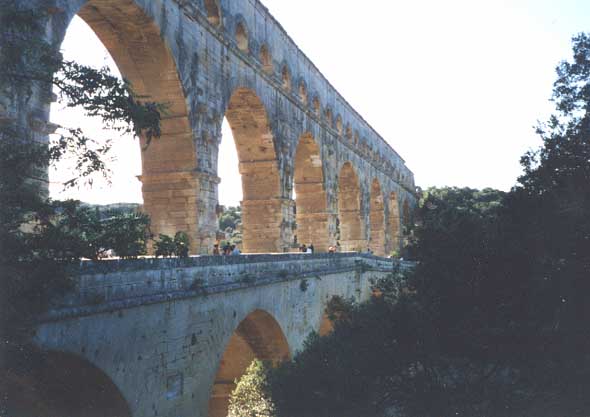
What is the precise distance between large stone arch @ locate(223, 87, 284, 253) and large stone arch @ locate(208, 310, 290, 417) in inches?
209

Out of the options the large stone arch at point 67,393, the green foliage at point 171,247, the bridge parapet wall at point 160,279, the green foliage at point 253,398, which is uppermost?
the green foliage at point 171,247

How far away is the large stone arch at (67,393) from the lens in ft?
19.8

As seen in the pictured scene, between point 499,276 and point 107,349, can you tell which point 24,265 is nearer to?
point 107,349

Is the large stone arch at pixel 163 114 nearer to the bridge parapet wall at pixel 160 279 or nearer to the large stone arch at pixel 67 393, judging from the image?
the bridge parapet wall at pixel 160 279

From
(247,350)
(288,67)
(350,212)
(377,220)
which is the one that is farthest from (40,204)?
(377,220)

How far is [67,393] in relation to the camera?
265 inches

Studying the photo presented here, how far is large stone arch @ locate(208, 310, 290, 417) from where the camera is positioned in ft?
→ 40.7

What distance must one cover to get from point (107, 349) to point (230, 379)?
25.2 feet

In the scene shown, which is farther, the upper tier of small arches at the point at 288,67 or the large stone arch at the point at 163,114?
the upper tier of small arches at the point at 288,67

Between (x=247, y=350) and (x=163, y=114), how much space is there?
238 inches

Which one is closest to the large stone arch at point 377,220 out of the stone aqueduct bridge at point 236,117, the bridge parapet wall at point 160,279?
the stone aqueduct bridge at point 236,117

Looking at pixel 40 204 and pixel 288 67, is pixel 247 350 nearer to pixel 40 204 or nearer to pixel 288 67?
pixel 40 204

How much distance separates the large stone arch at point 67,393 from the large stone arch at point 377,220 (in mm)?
29645

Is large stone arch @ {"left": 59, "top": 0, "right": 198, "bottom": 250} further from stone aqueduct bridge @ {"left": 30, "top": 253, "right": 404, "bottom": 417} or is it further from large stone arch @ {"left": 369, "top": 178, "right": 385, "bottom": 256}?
large stone arch @ {"left": 369, "top": 178, "right": 385, "bottom": 256}
